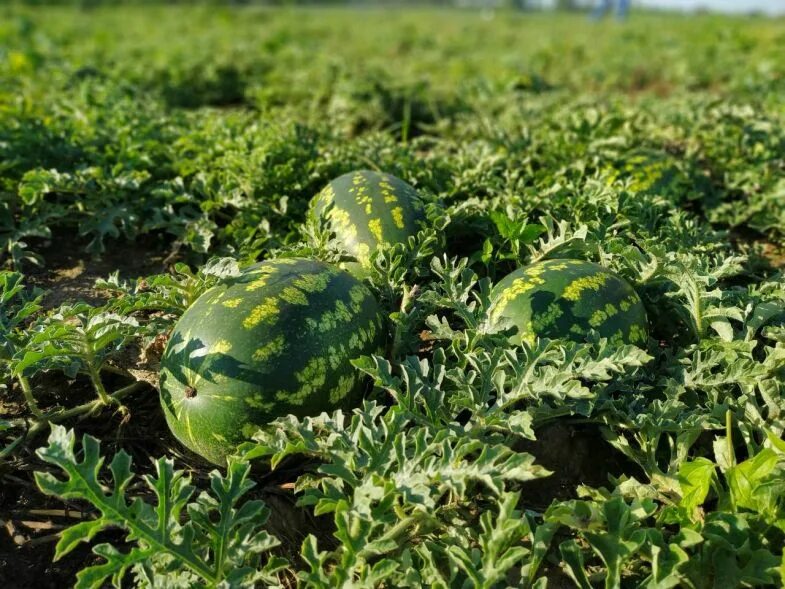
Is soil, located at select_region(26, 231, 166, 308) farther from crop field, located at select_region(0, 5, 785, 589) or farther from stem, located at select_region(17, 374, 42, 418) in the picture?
stem, located at select_region(17, 374, 42, 418)

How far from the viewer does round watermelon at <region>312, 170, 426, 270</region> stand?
11.5 ft

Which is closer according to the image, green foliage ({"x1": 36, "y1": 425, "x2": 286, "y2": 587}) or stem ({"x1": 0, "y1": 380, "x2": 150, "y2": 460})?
green foliage ({"x1": 36, "y1": 425, "x2": 286, "y2": 587})

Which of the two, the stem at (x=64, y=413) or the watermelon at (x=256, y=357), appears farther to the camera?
the stem at (x=64, y=413)

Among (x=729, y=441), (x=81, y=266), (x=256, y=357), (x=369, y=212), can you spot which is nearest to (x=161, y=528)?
(x=256, y=357)

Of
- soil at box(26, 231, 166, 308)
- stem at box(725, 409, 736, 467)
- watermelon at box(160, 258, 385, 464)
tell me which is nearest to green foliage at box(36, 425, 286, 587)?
watermelon at box(160, 258, 385, 464)

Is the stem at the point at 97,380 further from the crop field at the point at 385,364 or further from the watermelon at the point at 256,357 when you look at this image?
the watermelon at the point at 256,357

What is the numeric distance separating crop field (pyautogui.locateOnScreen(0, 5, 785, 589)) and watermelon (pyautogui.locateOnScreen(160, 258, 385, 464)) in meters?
0.01

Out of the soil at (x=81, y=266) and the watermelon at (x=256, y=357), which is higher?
the watermelon at (x=256, y=357)

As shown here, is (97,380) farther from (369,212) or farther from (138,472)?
(369,212)

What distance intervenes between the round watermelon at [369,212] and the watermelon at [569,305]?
0.74 metres

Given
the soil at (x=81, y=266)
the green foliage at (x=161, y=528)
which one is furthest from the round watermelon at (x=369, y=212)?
the green foliage at (x=161, y=528)

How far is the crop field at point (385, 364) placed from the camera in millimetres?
2195

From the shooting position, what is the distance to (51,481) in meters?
2.04

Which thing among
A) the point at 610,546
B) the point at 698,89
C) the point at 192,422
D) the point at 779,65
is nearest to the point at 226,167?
the point at 192,422
